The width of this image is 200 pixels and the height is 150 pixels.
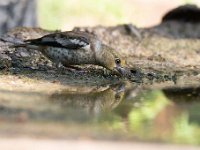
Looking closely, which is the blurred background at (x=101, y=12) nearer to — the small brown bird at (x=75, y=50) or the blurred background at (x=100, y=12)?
the blurred background at (x=100, y=12)

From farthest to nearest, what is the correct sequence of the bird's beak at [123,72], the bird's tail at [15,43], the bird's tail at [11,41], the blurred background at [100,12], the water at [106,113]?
the blurred background at [100,12] < the bird's tail at [11,41] < the bird's tail at [15,43] < the bird's beak at [123,72] < the water at [106,113]

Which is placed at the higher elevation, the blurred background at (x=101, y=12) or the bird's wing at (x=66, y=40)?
the blurred background at (x=101, y=12)

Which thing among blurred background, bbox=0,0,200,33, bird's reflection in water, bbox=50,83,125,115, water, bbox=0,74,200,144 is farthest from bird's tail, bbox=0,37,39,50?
blurred background, bbox=0,0,200,33

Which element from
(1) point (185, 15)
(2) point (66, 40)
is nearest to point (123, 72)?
(2) point (66, 40)

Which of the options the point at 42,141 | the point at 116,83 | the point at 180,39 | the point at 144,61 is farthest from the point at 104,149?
the point at 180,39

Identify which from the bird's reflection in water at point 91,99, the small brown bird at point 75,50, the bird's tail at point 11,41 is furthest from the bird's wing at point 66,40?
the bird's reflection in water at point 91,99

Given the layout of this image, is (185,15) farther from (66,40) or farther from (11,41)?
(66,40)

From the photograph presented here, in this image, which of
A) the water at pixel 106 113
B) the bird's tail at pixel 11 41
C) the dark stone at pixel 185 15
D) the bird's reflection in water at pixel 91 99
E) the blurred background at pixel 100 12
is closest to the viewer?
the water at pixel 106 113
